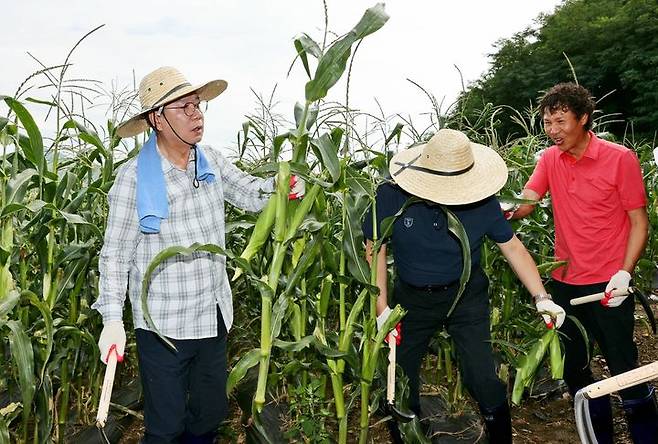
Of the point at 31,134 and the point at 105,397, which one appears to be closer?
the point at 105,397

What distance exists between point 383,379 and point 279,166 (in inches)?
41.2

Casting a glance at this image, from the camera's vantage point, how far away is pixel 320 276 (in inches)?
101

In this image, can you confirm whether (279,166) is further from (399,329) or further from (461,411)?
(461,411)

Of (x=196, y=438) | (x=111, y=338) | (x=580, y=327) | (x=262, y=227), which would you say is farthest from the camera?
(x=580, y=327)

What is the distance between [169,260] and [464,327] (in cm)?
121

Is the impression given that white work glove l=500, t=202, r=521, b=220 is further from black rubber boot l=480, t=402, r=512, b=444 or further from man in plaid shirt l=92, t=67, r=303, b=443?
man in plaid shirt l=92, t=67, r=303, b=443

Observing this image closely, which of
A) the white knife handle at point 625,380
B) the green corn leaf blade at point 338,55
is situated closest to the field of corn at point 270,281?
the green corn leaf blade at point 338,55

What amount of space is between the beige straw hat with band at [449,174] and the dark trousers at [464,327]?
15.9 inches

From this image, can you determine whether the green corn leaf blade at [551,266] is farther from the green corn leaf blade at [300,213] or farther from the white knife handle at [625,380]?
Result: the white knife handle at [625,380]

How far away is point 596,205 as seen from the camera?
2801mm

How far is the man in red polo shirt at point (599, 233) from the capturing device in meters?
2.74

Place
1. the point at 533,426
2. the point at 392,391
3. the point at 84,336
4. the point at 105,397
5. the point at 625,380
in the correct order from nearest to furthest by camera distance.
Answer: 1. the point at 625,380
2. the point at 105,397
3. the point at 392,391
4. the point at 84,336
5. the point at 533,426

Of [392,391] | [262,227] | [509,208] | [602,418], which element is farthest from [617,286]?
[262,227]

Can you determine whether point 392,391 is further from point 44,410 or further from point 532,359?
point 44,410
